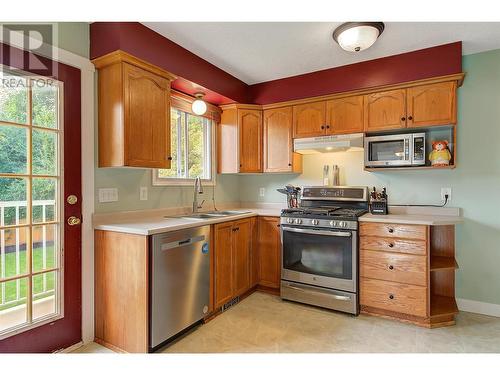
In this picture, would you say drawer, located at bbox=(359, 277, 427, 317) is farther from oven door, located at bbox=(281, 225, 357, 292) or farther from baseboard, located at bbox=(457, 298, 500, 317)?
baseboard, located at bbox=(457, 298, 500, 317)

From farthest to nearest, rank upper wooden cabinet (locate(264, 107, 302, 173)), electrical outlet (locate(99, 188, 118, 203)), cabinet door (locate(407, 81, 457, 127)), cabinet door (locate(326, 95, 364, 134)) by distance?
upper wooden cabinet (locate(264, 107, 302, 173)) < cabinet door (locate(326, 95, 364, 134)) < cabinet door (locate(407, 81, 457, 127)) < electrical outlet (locate(99, 188, 118, 203))

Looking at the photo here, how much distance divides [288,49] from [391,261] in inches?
86.0

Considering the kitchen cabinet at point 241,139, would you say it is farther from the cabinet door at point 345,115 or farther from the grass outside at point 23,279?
the grass outside at point 23,279

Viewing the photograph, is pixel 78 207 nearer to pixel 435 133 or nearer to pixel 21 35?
pixel 21 35

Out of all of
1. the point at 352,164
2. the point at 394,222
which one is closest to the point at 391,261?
the point at 394,222

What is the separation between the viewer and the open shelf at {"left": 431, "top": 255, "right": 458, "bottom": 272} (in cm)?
237

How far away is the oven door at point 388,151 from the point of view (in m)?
2.67

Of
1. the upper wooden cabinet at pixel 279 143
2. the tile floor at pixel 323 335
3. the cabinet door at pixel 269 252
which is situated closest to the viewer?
the tile floor at pixel 323 335

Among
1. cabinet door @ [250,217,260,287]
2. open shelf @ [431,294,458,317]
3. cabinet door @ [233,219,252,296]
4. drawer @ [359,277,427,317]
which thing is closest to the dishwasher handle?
cabinet door @ [233,219,252,296]

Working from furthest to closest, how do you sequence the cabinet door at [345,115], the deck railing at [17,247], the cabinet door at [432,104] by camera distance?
the cabinet door at [345,115] < the cabinet door at [432,104] < the deck railing at [17,247]

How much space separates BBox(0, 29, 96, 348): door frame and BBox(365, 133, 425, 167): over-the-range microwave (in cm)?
258

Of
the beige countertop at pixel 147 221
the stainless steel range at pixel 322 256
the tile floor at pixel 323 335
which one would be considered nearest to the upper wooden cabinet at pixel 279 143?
the stainless steel range at pixel 322 256

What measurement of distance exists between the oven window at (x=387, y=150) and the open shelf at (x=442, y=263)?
1.02 m

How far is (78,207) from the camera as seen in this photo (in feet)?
6.63
